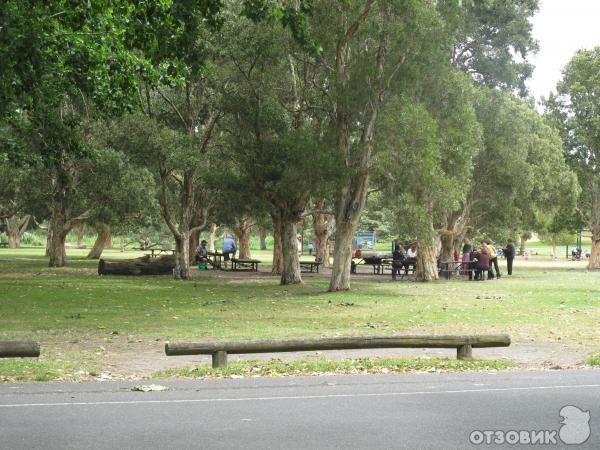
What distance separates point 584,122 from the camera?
53656mm

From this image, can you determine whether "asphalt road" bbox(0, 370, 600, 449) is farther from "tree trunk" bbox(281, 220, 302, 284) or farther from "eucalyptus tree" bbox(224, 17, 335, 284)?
"tree trunk" bbox(281, 220, 302, 284)

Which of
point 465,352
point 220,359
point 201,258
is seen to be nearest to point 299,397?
point 220,359

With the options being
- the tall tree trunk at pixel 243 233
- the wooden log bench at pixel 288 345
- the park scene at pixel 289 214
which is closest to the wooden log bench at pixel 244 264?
the park scene at pixel 289 214

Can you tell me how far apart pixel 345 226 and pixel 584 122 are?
30871 millimetres

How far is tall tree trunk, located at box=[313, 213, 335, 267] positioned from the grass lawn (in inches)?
620

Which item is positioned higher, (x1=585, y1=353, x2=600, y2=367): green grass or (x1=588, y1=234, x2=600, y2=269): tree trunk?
(x1=588, y1=234, x2=600, y2=269): tree trunk

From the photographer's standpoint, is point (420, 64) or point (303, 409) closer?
point (303, 409)

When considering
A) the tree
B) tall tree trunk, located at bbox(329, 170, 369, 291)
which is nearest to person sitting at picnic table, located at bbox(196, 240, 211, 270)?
tall tree trunk, located at bbox(329, 170, 369, 291)

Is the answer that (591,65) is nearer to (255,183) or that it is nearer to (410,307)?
(255,183)

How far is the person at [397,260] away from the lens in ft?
124

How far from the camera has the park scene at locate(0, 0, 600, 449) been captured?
8719 mm

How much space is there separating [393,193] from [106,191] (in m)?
16.4

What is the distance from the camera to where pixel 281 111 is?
3019 cm

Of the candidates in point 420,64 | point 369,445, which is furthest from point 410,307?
point 369,445
